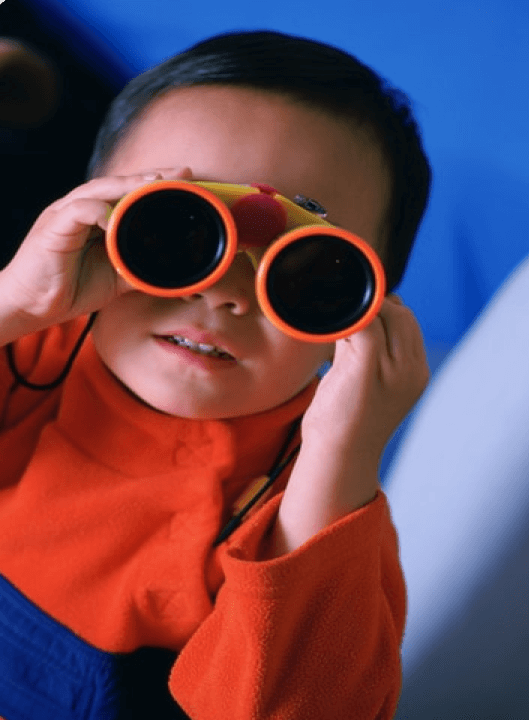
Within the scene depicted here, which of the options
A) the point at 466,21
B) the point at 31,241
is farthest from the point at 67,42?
the point at 31,241

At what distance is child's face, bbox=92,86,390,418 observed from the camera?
2.23 ft

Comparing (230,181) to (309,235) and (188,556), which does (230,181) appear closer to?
(309,235)

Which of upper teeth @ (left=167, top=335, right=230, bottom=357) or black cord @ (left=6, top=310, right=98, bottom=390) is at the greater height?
upper teeth @ (left=167, top=335, right=230, bottom=357)

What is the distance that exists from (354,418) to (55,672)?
0.35 m

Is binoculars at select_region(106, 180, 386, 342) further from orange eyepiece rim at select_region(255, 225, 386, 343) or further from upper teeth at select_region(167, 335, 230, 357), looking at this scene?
upper teeth at select_region(167, 335, 230, 357)

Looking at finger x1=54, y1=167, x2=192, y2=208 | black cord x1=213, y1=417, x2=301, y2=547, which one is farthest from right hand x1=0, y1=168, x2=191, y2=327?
black cord x1=213, y1=417, x2=301, y2=547

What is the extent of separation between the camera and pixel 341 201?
0.73 meters

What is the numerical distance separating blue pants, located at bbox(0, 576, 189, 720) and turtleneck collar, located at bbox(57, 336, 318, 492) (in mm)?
151

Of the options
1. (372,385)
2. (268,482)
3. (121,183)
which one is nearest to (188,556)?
(268,482)

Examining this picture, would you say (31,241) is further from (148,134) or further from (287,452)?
(287,452)

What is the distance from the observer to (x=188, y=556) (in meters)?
0.73

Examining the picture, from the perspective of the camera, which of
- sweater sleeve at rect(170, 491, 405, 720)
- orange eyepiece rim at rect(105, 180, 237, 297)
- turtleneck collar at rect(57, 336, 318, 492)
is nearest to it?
orange eyepiece rim at rect(105, 180, 237, 297)

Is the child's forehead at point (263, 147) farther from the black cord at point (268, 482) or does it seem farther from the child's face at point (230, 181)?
the black cord at point (268, 482)

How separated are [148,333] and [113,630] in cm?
26
